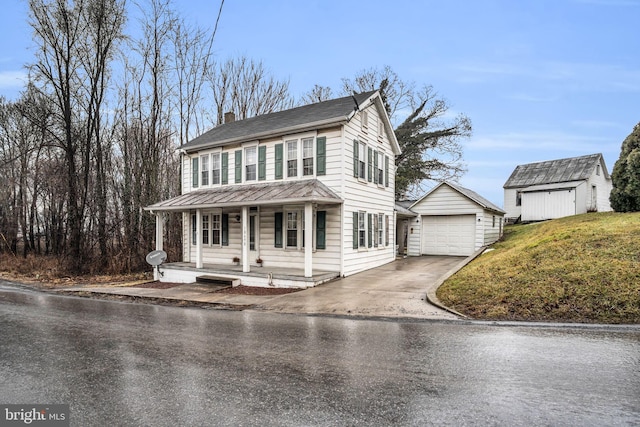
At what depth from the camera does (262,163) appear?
Answer: 14.3 metres

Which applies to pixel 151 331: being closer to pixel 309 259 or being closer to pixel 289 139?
pixel 309 259

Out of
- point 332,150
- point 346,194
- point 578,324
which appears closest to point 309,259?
point 346,194

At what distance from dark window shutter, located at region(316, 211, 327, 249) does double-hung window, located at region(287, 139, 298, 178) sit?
6.33 ft

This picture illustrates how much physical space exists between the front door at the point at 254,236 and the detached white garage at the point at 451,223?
9.15 metres

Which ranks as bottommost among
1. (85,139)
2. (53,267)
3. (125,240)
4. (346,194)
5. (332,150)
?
(53,267)

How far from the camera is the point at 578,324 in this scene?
6.36 metres

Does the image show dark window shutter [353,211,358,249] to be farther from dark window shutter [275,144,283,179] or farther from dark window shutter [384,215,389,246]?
dark window shutter [275,144,283,179]

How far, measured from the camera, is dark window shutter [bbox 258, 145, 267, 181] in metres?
14.2

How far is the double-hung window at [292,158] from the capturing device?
531 inches

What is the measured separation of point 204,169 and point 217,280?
5993mm

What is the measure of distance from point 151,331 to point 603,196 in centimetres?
3066

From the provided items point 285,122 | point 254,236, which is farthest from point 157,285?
point 285,122

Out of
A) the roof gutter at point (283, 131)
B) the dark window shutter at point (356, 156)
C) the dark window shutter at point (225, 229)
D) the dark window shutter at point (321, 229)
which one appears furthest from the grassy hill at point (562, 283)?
the dark window shutter at point (225, 229)

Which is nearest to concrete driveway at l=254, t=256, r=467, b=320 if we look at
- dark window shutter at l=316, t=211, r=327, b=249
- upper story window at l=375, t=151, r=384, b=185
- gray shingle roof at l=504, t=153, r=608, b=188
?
dark window shutter at l=316, t=211, r=327, b=249
